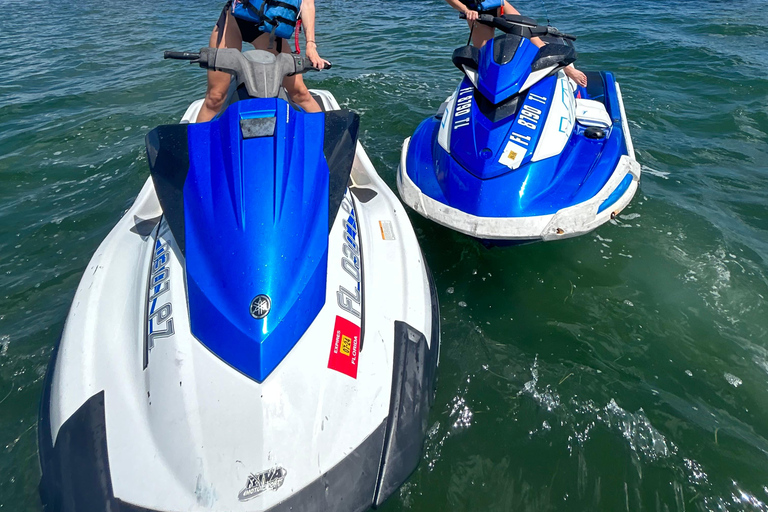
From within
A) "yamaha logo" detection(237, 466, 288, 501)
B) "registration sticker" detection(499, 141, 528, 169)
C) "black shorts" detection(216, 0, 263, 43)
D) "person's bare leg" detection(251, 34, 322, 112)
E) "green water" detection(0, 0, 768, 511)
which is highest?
"black shorts" detection(216, 0, 263, 43)

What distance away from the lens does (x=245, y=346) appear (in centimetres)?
169

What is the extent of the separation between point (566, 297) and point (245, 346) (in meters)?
2.12

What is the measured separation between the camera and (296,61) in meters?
2.76

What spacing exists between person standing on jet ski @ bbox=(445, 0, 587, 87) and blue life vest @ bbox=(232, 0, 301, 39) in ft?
5.25

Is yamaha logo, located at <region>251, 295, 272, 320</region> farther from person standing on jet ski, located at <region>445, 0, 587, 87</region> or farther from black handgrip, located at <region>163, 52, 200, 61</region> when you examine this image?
person standing on jet ski, located at <region>445, 0, 587, 87</region>

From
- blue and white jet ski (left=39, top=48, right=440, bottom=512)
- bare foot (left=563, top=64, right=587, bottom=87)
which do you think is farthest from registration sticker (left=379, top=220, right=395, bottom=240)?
bare foot (left=563, top=64, right=587, bottom=87)

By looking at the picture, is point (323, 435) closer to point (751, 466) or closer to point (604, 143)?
point (751, 466)

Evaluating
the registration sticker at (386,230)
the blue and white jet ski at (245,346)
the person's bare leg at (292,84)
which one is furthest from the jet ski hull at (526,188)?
Answer: the person's bare leg at (292,84)

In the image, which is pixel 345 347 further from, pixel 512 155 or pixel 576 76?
pixel 576 76

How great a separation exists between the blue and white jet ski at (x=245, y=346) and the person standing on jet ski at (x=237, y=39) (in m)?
1.08

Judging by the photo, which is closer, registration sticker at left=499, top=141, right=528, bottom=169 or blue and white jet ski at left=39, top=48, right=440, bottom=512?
blue and white jet ski at left=39, top=48, right=440, bottom=512

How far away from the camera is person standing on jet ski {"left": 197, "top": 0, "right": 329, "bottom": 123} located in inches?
130

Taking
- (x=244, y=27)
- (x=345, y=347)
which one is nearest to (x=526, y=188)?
(x=345, y=347)

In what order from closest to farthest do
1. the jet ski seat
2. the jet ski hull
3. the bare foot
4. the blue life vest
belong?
the jet ski hull, the blue life vest, the jet ski seat, the bare foot
